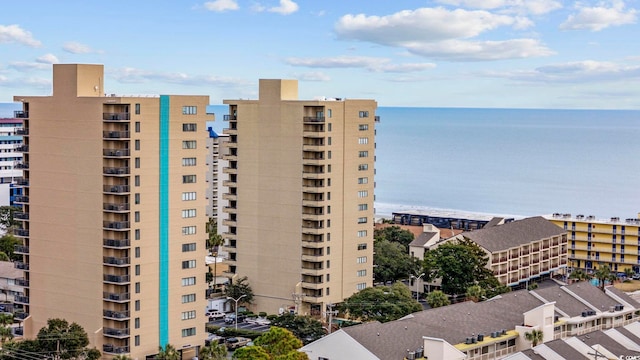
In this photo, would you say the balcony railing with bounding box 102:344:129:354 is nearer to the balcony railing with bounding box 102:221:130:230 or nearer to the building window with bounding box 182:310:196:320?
the building window with bounding box 182:310:196:320

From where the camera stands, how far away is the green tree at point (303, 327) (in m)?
49.9

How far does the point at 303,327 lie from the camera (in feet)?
165

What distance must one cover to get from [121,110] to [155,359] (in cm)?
1115

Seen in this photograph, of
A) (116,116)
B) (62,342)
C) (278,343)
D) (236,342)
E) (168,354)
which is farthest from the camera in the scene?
(236,342)

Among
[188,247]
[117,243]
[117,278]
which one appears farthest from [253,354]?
[188,247]

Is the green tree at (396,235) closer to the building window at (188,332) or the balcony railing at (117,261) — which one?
the building window at (188,332)

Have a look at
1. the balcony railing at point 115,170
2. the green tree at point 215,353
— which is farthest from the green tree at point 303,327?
the balcony railing at point 115,170

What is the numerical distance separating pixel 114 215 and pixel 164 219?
8.05 ft

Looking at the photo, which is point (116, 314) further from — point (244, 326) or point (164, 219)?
point (244, 326)

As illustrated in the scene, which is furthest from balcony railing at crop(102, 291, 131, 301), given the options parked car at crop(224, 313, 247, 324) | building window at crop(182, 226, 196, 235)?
parked car at crop(224, 313, 247, 324)

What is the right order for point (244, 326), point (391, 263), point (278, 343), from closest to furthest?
point (278, 343) → point (244, 326) → point (391, 263)

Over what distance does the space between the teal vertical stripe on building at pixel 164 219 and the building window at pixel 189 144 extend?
1.08 metres

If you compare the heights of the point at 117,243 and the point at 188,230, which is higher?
the point at 188,230

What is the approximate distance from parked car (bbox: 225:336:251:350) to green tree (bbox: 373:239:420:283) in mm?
14893
